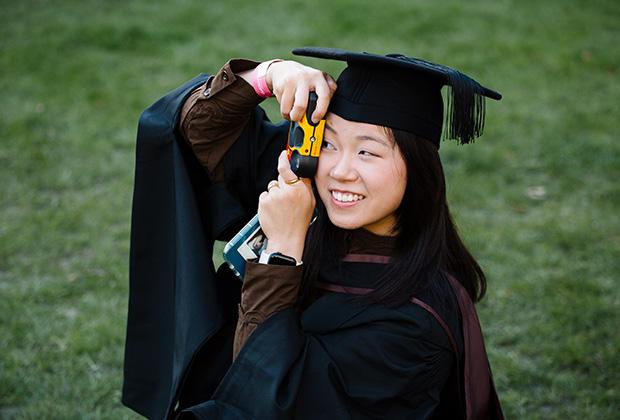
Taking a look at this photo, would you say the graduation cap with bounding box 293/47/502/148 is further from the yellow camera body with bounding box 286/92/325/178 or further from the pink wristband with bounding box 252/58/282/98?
the pink wristband with bounding box 252/58/282/98

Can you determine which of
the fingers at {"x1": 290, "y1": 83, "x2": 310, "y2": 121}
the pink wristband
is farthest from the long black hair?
the pink wristband

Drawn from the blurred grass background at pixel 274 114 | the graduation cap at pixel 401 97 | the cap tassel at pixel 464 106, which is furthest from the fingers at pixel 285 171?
the blurred grass background at pixel 274 114

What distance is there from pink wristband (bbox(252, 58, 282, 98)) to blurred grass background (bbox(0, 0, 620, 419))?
6.26 ft

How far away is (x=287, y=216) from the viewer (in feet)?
7.78

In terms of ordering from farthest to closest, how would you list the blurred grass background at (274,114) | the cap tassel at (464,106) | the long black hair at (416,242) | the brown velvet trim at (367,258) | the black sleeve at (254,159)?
the blurred grass background at (274,114), the black sleeve at (254,159), the brown velvet trim at (367,258), the long black hair at (416,242), the cap tassel at (464,106)

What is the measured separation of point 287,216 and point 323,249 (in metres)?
0.27

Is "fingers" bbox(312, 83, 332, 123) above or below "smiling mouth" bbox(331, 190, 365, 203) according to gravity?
above

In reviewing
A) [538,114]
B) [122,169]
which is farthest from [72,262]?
[538,114]

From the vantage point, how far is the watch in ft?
7.66

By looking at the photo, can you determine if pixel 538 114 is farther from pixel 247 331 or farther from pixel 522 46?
pixel 247 331

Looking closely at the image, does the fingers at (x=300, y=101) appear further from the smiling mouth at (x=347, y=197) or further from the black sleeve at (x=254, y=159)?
the black sleeve at (x=254, y=159)

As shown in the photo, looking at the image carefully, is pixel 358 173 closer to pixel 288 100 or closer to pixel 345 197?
pixel 345 197

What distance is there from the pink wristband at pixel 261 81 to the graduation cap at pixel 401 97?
9.7 inches

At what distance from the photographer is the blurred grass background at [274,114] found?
13.3ft
